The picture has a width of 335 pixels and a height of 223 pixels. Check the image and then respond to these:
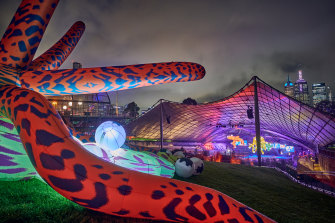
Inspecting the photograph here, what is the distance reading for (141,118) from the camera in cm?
3297

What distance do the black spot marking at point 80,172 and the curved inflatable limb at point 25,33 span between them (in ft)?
7.02

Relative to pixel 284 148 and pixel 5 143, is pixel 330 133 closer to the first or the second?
pixel 284 148

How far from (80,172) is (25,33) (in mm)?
2460

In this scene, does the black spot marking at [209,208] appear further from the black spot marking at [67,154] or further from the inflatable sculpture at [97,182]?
the black spot marking at [67,154]

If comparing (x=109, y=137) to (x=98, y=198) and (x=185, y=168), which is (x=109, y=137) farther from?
(x=98, y=198)

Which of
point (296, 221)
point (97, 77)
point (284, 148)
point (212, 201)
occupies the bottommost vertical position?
point (284, 148)

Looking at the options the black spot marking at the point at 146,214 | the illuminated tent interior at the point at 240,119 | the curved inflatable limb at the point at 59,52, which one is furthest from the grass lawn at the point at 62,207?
the illuminated tent interior at the point at 240,119

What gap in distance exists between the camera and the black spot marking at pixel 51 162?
131 centimetres

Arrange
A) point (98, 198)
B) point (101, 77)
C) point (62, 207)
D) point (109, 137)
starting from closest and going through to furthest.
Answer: point (98, 198) → point (101, 77) → point (62, 207) → point (109, 137)

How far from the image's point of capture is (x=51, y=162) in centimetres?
132

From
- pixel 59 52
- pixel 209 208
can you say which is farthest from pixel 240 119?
pixel 209 208

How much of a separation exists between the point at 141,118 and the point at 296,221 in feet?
99.1

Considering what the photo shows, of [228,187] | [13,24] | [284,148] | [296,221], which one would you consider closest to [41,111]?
[13,24]

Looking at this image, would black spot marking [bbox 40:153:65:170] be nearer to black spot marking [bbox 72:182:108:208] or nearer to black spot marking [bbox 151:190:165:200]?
black spot marking [bbox 72:182:108:208]
